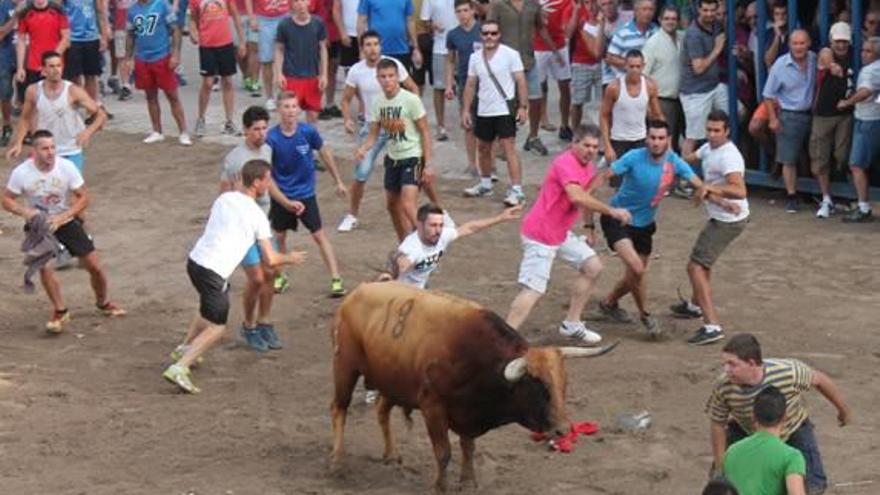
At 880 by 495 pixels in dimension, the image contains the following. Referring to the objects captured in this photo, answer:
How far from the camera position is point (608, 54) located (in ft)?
65.1

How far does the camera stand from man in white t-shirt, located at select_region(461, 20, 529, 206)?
19.0 metres

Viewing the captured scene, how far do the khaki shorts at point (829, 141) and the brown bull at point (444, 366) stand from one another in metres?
7.88

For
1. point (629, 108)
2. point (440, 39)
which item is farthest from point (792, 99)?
point (440, 39)

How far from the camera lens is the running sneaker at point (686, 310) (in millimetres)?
15391

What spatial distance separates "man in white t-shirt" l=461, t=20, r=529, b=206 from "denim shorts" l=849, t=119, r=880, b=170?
130 inches

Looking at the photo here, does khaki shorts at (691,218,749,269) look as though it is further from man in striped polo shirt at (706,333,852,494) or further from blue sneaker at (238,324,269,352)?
man in striped polo shirt at (706,333,852,494)

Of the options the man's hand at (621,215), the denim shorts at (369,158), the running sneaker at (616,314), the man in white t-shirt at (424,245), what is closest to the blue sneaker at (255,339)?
the man in white t-shirt at (424,245)

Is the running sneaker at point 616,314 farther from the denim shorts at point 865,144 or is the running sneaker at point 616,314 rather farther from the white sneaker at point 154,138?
the white sneaker at point 154,138

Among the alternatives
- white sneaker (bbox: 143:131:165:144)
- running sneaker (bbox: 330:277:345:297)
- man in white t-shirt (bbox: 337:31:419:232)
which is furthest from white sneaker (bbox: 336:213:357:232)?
white sneaker (bbox: 143:131:165:144)

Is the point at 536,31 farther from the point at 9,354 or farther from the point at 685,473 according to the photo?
the point at 685,473

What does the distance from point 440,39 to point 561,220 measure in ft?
25.8

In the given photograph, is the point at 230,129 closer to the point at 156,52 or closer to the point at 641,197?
the point at 156,52

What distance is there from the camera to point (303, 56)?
20688 millimetres

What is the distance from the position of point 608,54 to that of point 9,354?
7829 mm
